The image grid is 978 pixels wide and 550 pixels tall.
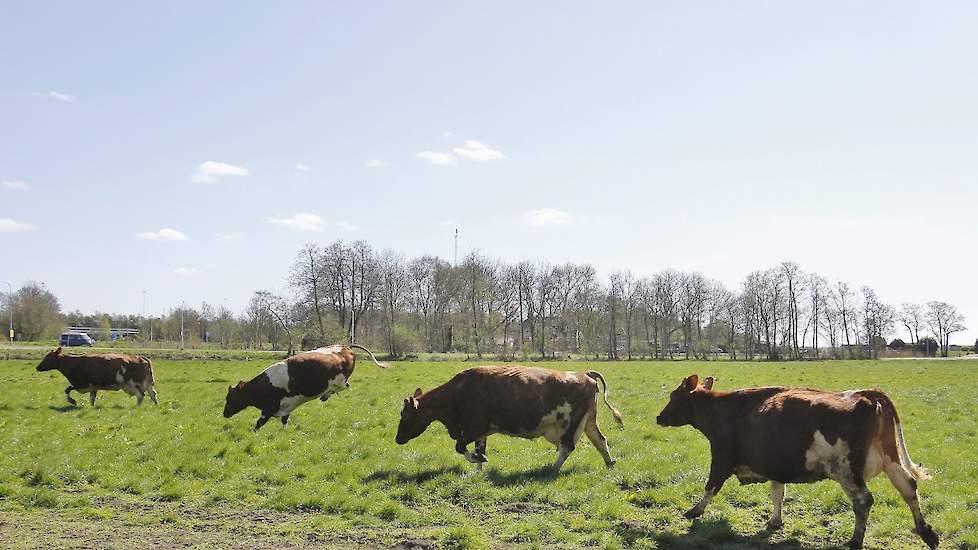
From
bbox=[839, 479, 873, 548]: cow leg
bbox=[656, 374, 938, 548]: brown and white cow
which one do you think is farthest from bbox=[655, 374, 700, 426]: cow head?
bbox=[839, 479, 873, 548]: cow leg

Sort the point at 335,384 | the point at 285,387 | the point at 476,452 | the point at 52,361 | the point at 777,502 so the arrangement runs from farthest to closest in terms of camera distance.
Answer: the point at 52,361
the point at 335,384
the point at 285,387
the point at 476,452
the point at 777,502

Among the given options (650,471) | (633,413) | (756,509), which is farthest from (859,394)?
(633,413)

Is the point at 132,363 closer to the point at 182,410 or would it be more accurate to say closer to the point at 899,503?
the point at 182,410

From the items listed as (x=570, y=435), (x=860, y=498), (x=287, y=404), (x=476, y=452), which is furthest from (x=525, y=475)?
(x=287, y=404)

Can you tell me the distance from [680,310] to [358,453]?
93.4 meters

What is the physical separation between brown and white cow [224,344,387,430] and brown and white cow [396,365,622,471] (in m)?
6.81

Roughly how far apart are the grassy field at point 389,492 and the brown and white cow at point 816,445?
756 mm

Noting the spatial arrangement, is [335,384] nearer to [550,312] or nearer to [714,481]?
[714,481]

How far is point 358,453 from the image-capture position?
1401cm

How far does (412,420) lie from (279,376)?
20.7 ft

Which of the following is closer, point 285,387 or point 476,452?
point 476,452

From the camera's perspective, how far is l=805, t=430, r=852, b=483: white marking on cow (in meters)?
7.91

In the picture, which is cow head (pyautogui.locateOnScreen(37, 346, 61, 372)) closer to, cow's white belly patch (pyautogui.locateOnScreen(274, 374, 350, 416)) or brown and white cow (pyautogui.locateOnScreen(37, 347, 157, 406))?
brown and white cow (pyautogui.locateOnScreen(37, 347, 157, 406))

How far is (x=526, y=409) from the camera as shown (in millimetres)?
12516
